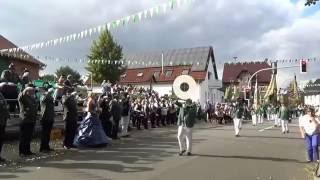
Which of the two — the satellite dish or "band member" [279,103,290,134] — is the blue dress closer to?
the satellite dish

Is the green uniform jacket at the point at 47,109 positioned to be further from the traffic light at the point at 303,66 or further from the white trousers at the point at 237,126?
the traffic light at the point at 303,66

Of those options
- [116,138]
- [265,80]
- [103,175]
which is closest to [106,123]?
[116,138]

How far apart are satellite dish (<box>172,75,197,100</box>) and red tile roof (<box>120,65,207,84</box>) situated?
Answer: 199 feet

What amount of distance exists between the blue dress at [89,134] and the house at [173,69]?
6143 centimetres

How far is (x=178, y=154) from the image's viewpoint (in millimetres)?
17672

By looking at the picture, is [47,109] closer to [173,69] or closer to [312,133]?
[312,133]

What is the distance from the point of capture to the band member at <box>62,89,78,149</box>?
60.4 feet

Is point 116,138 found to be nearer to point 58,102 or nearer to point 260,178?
point 58,102

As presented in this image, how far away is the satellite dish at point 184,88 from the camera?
19695mm

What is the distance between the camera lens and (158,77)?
285 feet

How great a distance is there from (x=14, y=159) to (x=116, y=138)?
7553mm

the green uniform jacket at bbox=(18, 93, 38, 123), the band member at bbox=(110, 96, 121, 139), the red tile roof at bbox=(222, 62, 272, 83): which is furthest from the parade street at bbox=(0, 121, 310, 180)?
the red tile roof at bbox=(222, 62, 272, 83)

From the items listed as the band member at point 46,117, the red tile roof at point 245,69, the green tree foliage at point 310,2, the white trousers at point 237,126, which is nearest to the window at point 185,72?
the red tile roof at point 245,69

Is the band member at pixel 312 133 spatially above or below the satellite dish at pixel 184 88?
below
